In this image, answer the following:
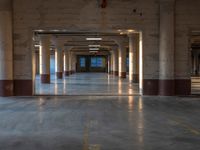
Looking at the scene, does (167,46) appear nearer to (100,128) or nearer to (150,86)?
(150,86)

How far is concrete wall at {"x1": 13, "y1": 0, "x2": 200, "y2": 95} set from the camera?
21703 mm

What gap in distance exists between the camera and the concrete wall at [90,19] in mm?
21703

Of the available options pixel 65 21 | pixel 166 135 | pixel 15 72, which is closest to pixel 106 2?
pixel 65 21

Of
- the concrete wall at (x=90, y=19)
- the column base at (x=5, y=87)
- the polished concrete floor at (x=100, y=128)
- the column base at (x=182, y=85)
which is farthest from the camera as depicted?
the column base at (x=182, y=85)

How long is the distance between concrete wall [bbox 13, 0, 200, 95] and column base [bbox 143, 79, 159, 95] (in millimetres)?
1823

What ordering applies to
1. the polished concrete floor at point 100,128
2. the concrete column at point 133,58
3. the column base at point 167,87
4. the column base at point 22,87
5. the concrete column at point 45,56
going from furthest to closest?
the concrete column at point 133,58 → the concrete column at point 45,56 → the column base at point 167,87 → the column base at point 22,87 → the polished concrete floor at point 100,128

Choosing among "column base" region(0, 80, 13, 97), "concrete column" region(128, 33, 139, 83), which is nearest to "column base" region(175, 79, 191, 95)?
"column base" region(0, 80, 13, 97)

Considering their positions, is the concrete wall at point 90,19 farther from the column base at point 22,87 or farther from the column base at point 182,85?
the column base at point 182,85

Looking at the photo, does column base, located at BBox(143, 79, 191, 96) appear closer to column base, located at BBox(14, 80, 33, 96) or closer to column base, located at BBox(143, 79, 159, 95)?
column base, located at BBox(143, 79, 159, 95)

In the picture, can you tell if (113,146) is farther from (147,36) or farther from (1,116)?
(147,36)

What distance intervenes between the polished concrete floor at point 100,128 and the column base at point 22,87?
5.56 metres

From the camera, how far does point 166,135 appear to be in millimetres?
9859

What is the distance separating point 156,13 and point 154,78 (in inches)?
146

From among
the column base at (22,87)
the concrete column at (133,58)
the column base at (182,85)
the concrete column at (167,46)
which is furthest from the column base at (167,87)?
the concrete column at (133,58)
